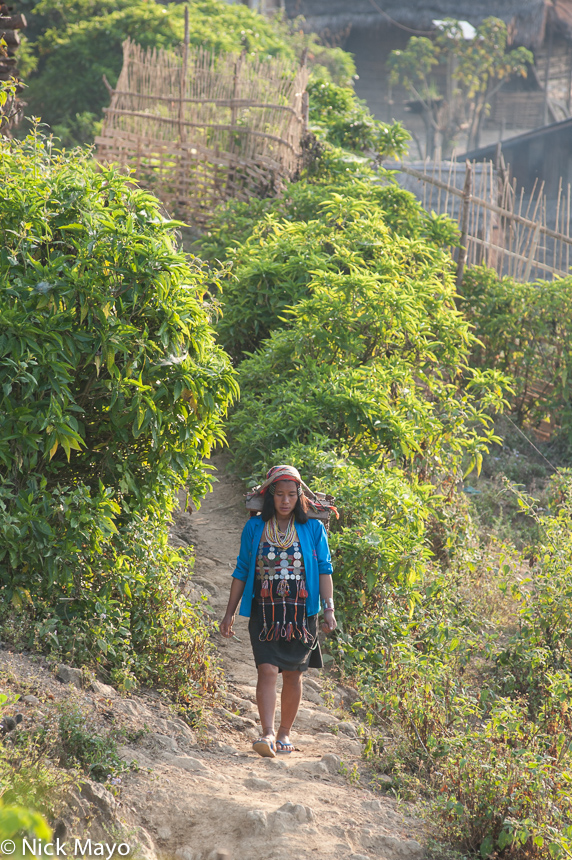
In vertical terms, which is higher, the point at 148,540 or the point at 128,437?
the point at 128,437

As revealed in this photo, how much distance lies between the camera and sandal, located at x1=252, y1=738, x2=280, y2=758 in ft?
11.6

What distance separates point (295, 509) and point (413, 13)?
2115 cm

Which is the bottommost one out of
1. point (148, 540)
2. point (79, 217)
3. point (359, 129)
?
point (148, 540)

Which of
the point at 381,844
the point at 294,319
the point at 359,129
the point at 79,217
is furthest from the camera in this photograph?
the point at 359,129

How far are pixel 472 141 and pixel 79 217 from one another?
69.5 ft

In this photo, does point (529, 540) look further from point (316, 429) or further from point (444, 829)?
point (444, 829)

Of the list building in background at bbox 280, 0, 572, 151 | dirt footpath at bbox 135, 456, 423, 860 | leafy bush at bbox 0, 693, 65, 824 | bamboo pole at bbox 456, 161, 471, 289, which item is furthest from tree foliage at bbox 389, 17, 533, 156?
leafy bush at bbox 0, 693, 65, 824

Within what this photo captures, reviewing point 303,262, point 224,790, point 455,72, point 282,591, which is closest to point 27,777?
point 224,790

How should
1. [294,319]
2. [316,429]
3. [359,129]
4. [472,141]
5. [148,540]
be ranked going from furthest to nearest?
[472,141] → [359,129] → [294,319] → [316,429] → [148,540]

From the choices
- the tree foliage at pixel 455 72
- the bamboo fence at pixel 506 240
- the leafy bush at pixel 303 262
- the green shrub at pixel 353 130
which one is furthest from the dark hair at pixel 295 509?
the tree foliage at pixel 455 72

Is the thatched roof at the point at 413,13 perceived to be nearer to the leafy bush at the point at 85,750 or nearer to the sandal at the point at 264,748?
the sandal at the point at 264,748

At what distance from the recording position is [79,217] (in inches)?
140

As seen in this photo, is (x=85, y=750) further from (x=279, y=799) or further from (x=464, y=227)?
(x=464, y=227)

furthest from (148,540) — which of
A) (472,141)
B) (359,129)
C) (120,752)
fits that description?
(472,141)
